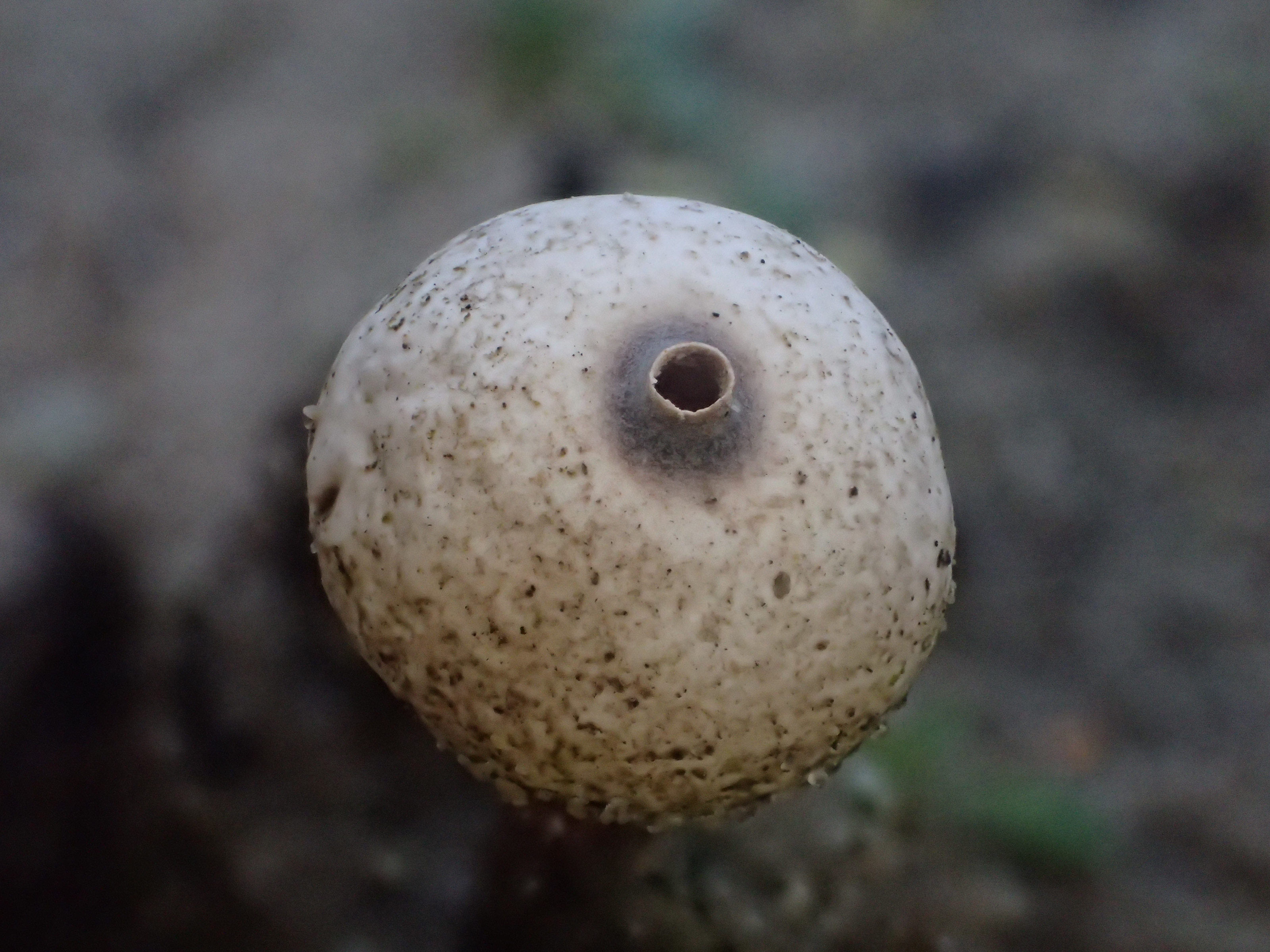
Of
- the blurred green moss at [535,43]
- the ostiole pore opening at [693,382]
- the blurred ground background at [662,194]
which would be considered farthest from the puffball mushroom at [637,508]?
the blurred green moss at [535,43]

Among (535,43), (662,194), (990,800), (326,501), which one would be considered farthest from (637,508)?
(535,43)

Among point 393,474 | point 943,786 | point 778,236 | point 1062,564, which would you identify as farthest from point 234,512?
point 1062,564

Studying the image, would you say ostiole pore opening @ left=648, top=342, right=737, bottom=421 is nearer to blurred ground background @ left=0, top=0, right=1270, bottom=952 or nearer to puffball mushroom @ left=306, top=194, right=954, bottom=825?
puffball mushroom @ left=306, top=194, right=954, bottom=825

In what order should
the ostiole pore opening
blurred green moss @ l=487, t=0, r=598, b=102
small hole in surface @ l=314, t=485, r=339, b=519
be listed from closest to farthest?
the ostiole pore opening
small hole in surface @ l=314, t=485, r=339, b=519
blurred green moss @ l=487, t=0, r=598, b=102

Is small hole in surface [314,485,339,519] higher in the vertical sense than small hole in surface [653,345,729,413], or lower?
lower

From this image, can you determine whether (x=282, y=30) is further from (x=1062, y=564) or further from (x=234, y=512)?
(x=1062, y=564)

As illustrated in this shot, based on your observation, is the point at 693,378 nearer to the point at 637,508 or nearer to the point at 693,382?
the point at 693,382

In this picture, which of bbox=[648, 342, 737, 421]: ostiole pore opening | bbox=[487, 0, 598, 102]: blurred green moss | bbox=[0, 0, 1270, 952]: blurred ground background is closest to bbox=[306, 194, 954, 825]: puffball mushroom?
bbox=[648, 342, 737, 421]: ostiole pore opening
